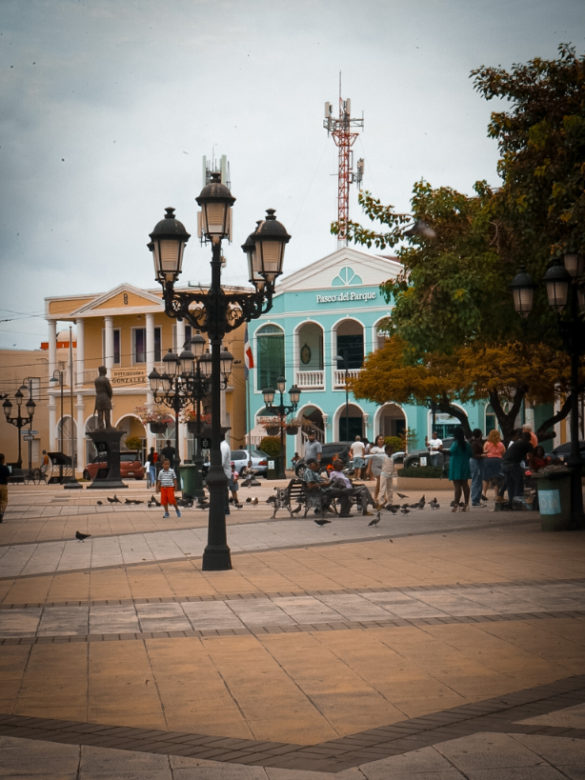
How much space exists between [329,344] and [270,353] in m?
3.68

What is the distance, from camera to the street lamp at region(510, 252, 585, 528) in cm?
1639

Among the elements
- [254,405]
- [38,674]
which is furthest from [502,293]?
[254,405]

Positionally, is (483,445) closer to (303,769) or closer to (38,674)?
(38,674)

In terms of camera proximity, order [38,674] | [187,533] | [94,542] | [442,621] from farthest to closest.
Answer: [187,533] → [94,542] → [442,621] → [38,674]

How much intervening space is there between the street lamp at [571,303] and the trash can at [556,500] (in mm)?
99

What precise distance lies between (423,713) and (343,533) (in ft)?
40.4

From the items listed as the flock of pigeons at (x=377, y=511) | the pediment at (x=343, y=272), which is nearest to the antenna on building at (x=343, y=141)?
the pediment at (x=343, y=272)

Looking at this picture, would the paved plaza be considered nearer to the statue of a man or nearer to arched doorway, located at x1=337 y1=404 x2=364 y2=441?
the statue of a man

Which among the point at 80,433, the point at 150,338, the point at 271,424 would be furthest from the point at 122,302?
the point at 271,424

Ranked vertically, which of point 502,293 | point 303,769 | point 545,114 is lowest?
point 303,769

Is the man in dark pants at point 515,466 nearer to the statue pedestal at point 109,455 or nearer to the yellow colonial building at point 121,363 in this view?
the statue pedestal at point 109,455

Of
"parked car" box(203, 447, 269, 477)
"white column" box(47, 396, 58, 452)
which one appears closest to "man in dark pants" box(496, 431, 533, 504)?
"parked car" box(203, 447, 269, 477)

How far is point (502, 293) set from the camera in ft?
63.1

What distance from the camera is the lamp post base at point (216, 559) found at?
44.1 ft
